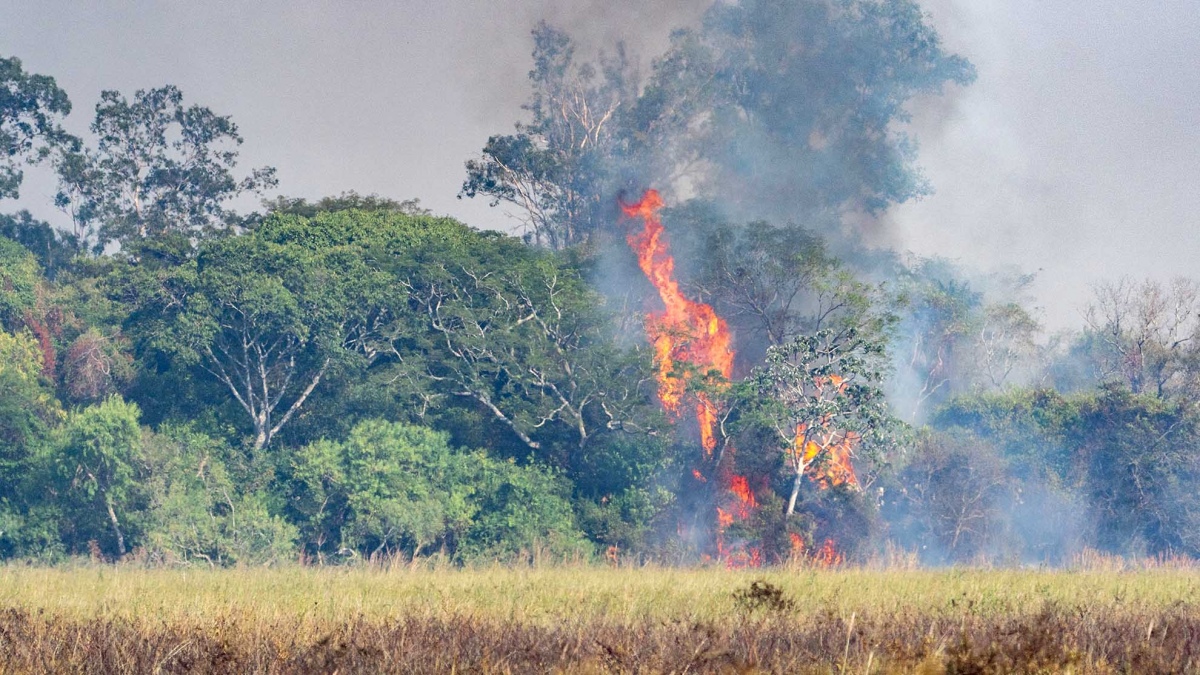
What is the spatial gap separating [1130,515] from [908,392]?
632 inches

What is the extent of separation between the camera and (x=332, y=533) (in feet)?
118

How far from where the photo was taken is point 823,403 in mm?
35406

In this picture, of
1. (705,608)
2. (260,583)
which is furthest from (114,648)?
(260,583)

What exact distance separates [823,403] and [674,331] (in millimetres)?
4754

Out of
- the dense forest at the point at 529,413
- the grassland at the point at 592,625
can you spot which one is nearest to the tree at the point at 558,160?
the dense forest at the point at 529,413

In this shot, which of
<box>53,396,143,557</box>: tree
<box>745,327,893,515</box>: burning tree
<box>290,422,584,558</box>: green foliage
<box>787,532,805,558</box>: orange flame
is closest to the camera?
<box>290,422,584,558</box>: green foliage

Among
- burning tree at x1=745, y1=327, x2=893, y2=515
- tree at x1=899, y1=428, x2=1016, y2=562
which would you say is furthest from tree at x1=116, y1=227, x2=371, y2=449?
tree at x1=899, y1=428, x2=1016, y2=562

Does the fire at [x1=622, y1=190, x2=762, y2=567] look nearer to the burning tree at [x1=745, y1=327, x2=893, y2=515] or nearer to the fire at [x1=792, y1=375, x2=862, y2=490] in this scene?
the burning tree at [x1=745, y1=327, x2=893, y2=515]

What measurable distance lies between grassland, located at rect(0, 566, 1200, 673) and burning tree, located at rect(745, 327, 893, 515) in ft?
51.1

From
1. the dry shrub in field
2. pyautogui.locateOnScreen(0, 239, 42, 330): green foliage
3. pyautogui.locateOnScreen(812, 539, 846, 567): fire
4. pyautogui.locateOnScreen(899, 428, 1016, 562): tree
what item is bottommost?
the dry shrub in field

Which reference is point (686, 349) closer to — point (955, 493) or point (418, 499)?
Answer: point (955, 493)

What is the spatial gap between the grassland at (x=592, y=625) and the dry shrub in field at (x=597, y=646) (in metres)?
0.03

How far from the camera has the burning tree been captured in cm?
3531

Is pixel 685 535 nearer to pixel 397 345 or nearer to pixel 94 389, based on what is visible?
pixel 397 345
